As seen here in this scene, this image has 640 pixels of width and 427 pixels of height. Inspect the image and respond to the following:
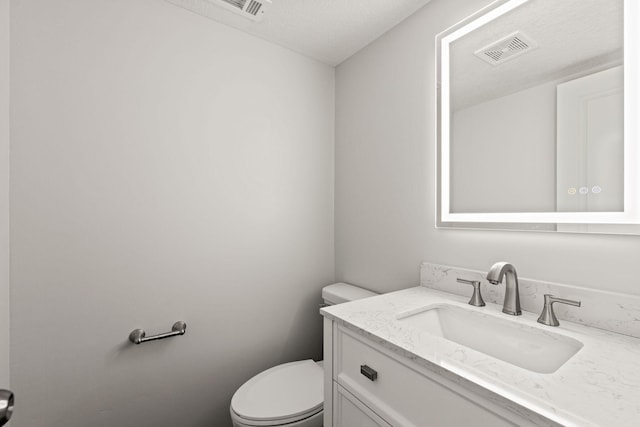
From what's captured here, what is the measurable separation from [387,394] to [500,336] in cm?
43

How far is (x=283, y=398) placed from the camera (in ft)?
3.99

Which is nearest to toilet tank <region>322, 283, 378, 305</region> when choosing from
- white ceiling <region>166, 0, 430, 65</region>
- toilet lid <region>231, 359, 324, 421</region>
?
toilet lid <region>231, 359, 324, 421</region>

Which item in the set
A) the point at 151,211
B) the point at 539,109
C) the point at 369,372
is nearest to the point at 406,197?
the point at 539,109

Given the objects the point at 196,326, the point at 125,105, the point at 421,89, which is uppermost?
the point at 421,89

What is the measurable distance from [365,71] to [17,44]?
1.51m

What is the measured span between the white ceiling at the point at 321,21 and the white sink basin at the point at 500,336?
1365 millimetres

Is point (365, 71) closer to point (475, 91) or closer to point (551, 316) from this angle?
point (475, 91)

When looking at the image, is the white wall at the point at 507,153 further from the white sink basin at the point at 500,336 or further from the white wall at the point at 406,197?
the white sink basin at the point at 500,336

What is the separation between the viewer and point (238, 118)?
1.50m

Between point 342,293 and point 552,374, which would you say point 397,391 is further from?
point 342,293

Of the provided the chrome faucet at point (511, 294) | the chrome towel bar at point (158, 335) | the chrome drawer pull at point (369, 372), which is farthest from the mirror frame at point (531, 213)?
the chrome towel bar at point (158, 335)

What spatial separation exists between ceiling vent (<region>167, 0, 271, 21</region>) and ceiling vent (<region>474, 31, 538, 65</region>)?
97 cm

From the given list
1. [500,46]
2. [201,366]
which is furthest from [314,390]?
[500,46]

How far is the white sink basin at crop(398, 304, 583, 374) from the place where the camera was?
788 mm
